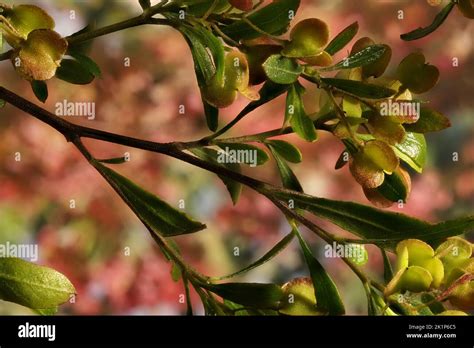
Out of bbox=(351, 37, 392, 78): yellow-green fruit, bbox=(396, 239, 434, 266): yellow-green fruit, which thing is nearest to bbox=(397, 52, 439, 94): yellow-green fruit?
bbox=(351, 37, 392, 78): yellow-green fruit

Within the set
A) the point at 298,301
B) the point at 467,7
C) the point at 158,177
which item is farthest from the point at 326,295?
the point at 158,177

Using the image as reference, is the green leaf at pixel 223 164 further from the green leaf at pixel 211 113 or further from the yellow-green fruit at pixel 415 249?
the yellow-green fruit at pixel 415 249

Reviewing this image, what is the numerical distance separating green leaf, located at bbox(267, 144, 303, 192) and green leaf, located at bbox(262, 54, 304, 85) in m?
0.09

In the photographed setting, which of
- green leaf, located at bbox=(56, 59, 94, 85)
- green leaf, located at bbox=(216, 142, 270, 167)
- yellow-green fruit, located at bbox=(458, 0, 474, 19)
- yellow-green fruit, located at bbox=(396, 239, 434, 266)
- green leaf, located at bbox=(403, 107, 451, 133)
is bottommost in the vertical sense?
yellow-green fruit, located at bbox=(396, 239, 434, 266)

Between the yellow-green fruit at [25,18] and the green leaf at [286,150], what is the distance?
0.20 metres

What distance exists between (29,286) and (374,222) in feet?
0.82

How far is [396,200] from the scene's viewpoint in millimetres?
561

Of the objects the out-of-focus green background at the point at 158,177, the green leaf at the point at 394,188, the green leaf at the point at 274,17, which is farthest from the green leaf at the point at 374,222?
the out-of-focus green background at the point at 158,177

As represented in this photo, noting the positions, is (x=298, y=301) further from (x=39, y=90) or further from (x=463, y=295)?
(x=39, y=90)

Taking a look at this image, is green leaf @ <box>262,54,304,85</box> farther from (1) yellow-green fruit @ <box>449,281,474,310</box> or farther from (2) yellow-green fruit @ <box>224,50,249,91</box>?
(1) yellow-green fruit @ <box>449,281,474,310</box>

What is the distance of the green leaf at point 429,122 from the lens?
0.55 meters

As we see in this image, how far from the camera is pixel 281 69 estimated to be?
53 cm

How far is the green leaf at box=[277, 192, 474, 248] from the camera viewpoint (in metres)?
0.54
